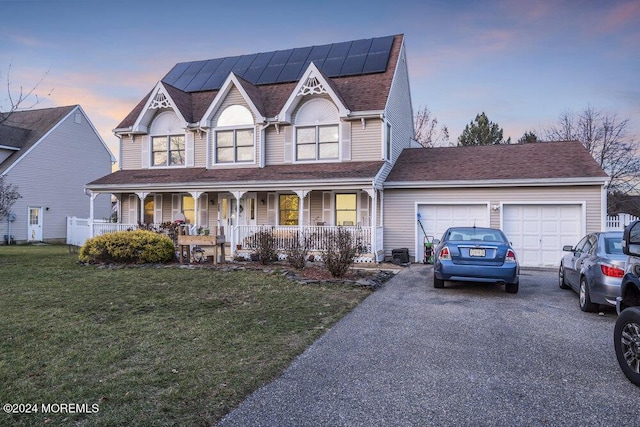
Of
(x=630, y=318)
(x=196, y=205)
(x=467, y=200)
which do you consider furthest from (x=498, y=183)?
(x=196, y=205)

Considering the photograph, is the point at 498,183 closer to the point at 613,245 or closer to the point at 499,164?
the point at 499,164

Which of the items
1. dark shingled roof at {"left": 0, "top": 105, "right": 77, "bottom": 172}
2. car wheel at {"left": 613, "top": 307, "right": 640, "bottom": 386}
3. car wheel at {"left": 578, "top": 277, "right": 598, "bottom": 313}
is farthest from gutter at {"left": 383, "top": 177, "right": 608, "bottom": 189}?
dark shingled roof at {"left": 0, "top": 105, "right": 77, "bottom": 172}

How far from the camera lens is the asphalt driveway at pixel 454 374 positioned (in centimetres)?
343

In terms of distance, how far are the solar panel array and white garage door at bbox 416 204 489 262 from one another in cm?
700

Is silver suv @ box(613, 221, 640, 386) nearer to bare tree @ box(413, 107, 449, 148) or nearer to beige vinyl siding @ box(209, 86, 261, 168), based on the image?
beige vinyl siding @ box(209, 86, 261, 168)

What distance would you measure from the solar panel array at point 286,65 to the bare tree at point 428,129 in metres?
17.3

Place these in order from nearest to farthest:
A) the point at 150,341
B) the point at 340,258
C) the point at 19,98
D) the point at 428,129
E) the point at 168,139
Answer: the point at 150,341 < the point at 19,98 < the point at 340,258 < the point at 168,139 < the point at 428,129

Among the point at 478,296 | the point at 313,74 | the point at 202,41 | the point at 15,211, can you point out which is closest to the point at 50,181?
the point at 15,211

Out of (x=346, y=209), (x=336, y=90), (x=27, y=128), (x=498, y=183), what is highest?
(x=27, y=128)

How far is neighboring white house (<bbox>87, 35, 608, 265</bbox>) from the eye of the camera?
14.4 metres

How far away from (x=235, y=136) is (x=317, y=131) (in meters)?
3.83

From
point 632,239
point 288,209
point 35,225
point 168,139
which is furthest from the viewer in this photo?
point 35,225

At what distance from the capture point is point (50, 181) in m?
26.2

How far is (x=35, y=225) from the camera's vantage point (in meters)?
25.2
